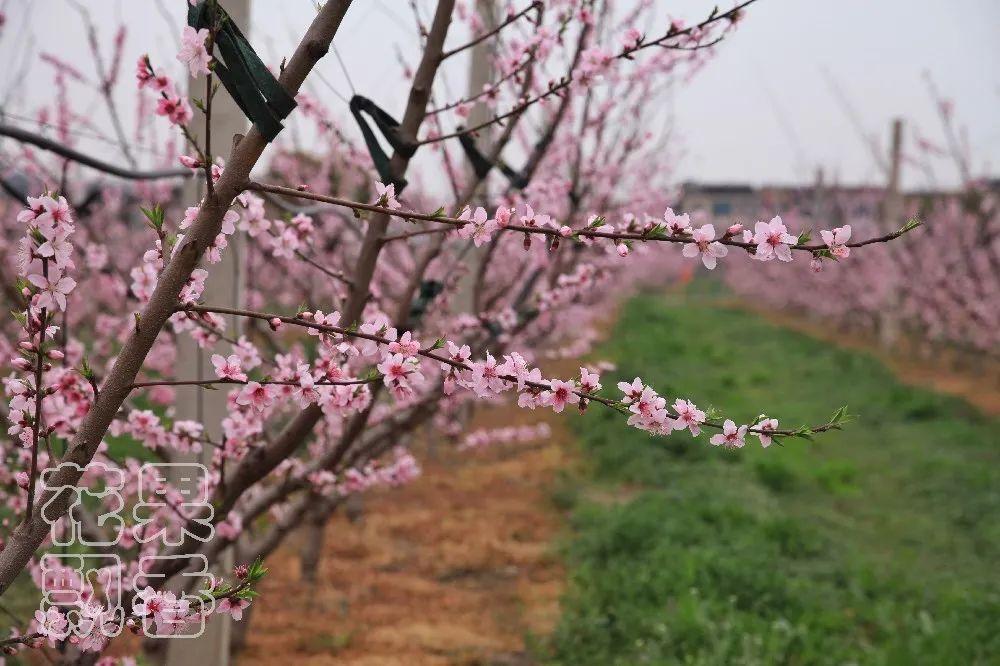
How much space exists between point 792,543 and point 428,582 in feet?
7.30

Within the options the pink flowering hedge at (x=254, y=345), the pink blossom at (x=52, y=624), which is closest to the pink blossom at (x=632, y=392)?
the pink flowering hedge at (x=254, y=345)

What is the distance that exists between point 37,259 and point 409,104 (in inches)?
50.7

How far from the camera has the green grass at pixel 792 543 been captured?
3959 mm

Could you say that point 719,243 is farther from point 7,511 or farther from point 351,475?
point 7,511

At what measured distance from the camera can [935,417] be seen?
9.64 meters

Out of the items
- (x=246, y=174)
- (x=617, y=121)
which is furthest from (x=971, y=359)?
(x=246, y=174)

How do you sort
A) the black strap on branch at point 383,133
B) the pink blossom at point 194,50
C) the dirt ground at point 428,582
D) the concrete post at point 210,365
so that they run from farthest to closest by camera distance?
the dirt ground at point 428,582, the concrete post at point 210,365, the black strap on branch at point 383,133, the pink blossom at point 194,50

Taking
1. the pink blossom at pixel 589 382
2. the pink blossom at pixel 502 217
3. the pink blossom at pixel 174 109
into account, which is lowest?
the pink blossom at pixel 589 382

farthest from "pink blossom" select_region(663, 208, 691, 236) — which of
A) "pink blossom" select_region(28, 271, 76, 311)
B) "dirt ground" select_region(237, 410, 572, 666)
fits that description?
"dirt ground" select_region(237, 410, 572, 666)

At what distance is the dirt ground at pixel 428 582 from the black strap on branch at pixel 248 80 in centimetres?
319

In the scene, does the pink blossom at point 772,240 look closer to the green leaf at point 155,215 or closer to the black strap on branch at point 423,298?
the green leaf at point 155,215

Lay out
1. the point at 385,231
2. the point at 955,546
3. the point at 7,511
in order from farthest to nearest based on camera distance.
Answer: the point at 955,546 → the point at 7,511 → the point at 385,231

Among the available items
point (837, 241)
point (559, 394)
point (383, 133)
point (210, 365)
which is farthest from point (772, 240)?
point (210, 365)

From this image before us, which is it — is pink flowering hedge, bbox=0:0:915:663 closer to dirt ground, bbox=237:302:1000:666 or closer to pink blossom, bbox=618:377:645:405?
pink blossom, bbox=618:377:645:405
